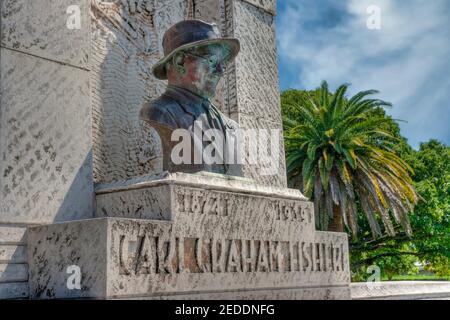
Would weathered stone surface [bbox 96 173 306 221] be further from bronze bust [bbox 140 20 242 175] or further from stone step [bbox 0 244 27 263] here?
stone step [bbox 0 244 27 263]

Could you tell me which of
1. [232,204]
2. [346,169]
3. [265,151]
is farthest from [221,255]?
[346,169]

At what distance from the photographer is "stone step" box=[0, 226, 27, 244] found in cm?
434

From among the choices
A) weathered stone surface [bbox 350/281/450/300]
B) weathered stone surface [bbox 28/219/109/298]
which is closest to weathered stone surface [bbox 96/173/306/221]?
weathered stone surface [bbox 28/219/109/298]

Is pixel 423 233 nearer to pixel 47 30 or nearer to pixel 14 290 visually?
pixel 47 30

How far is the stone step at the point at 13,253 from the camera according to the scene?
4.32m

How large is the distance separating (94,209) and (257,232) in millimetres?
1367

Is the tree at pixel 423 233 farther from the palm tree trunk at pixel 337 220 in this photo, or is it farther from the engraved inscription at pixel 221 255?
the engraved inscription at pixel 221 255

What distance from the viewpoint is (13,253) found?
14.4 feet

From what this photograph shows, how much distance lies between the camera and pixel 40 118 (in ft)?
15.5

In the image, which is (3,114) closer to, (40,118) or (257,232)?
(40,118)

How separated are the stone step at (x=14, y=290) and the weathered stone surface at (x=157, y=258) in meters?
0.05

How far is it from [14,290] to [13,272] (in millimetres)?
125

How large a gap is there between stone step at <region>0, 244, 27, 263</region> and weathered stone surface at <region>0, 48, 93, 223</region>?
188 millimetres

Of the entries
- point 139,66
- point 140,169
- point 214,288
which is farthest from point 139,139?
point 214,288
